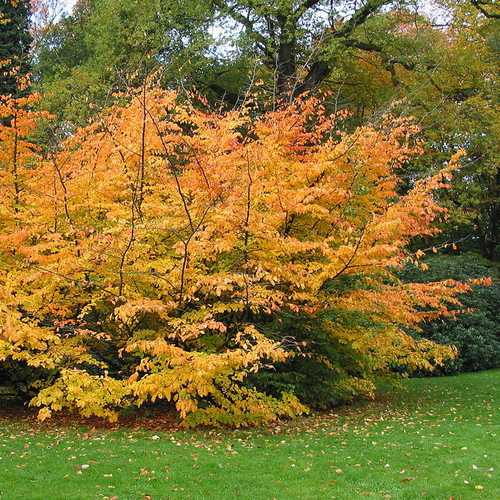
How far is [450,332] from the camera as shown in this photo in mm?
18500

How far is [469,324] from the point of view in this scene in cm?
1877

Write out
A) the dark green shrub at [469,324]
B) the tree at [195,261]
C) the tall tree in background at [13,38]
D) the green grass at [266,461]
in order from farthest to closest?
1. the dark green shrub at [469,324]
2. the tall tree in background at [13,38]
3. the tree at [195,261]
4. the green grass at [266,461]

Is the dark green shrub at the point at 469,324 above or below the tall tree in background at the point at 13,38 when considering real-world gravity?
below

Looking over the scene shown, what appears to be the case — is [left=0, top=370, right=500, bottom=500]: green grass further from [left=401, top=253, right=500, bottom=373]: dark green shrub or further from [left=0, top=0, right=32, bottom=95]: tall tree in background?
[left=0, top=0, right=32, bottom=95]: tall tree in background

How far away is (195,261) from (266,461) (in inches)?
121

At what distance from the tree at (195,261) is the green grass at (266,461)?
0.55 metres

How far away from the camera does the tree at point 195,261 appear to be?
834cm

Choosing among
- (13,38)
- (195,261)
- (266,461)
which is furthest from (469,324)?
(13,38)

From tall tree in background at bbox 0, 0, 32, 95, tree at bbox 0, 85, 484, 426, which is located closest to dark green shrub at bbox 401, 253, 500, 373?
tree at bbox 0, 85, 484, 426

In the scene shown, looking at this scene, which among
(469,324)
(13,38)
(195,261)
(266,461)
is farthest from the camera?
(469,324)

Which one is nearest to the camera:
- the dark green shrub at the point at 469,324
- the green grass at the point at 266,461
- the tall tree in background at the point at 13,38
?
the green grass at the point at 266,461

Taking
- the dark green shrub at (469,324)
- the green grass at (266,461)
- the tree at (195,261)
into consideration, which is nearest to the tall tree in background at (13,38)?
the tree at (195,261)

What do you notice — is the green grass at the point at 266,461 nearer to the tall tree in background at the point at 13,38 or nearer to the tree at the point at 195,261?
the tree at the point at 195,261

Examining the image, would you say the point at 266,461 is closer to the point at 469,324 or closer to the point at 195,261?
the point at 195,261
